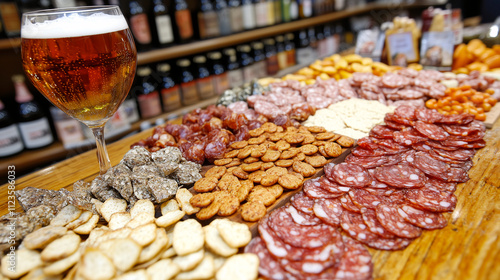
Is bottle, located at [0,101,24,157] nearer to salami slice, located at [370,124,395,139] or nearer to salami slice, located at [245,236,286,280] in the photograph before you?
salami slice, located at [245,236,286,280]

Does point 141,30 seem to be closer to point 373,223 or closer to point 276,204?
point 276,204

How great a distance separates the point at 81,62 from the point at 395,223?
2.85ft

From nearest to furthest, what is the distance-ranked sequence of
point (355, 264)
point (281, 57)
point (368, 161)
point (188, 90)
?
point (355, 264)
point (368, 161)
point (188, 90)
point (281, 57)

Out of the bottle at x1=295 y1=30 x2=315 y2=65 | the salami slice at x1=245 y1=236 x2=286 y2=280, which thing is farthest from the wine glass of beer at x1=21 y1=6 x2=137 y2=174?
the bottle at x1=295 y1=30 x2=315 y2=65

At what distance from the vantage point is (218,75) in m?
2.29

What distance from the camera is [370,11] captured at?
4.21m

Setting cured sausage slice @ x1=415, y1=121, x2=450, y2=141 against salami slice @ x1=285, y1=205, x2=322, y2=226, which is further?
cured sausage slice @ x1=415, y1=121, x2=450, y2=141

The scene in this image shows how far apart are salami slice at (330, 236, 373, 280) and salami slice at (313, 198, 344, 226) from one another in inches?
3.3

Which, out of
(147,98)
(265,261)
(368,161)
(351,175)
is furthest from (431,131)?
(147,98)

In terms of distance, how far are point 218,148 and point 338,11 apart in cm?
295

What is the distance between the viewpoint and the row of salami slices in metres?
0.68

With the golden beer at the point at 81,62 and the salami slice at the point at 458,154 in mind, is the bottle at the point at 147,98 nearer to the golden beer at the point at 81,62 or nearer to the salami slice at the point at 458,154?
the golden beer at the point at 81,62

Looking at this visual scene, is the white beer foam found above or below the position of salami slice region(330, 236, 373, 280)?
above

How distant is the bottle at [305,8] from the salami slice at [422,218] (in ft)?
8.11
